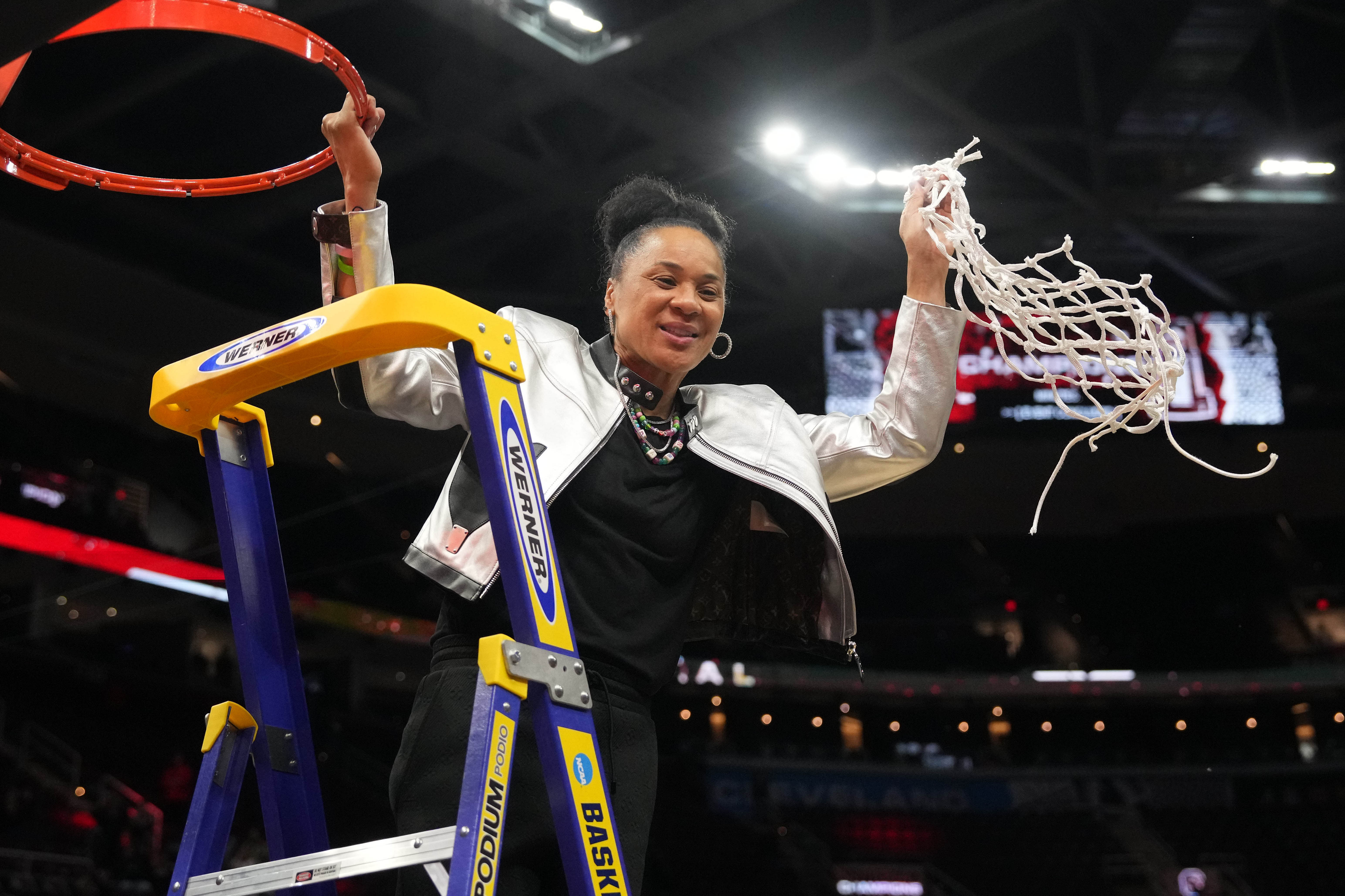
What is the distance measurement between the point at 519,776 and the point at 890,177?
6506mm

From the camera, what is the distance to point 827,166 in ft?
23.4

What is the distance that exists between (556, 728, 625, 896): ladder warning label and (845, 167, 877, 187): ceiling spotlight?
21.5ft

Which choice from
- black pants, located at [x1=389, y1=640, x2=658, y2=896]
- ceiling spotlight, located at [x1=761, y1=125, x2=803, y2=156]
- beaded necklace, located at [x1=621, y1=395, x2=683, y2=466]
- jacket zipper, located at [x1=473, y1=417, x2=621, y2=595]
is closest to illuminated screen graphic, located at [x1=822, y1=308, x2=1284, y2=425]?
ceiling spotlight, located at [x1=761, y1=125, x2=803, y2=156]

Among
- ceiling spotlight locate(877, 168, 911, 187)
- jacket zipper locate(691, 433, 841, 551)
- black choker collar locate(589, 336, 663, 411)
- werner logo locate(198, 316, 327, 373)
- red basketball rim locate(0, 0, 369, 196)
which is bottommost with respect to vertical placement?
jacket zipper locate(691, 433, 841, 551)

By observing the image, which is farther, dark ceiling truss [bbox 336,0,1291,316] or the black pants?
dark ceiling truss [bbox 336,0,1291,316]

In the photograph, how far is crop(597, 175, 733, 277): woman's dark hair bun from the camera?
1.87 meters

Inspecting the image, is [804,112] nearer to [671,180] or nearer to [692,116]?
[692,116]

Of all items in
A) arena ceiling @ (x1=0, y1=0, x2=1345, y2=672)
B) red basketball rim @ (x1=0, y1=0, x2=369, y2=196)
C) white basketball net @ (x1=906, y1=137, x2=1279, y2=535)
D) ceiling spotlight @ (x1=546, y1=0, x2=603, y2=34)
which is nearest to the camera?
white basketball net @ (x1=906, y1=137, x2=1279, y2=535)

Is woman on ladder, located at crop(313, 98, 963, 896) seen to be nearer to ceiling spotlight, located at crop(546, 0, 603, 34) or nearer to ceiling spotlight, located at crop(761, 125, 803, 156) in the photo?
ceiling spotlight, located at crop(546, 0, 603, 34)

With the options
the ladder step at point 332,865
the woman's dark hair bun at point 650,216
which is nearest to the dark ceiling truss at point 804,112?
the woman's dark hair bun at point 650,216

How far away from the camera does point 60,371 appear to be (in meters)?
8.12

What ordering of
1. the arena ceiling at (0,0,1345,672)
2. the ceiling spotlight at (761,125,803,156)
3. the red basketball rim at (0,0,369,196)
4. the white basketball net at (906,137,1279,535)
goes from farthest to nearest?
the ceiling spotlight at (761,125,803,156) → the arena ceiling at (0,0,1345,672) → the red basketball rim at (0,0,369,196) → the white basketball net at (906,137,1279,535)

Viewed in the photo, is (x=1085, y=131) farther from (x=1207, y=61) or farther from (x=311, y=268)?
(x=311, y=268)

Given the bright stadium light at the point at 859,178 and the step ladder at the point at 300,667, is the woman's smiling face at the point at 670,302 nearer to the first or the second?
the step ladder at the point at 300,667
